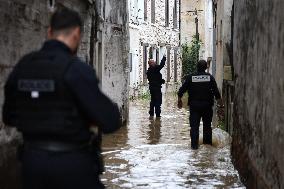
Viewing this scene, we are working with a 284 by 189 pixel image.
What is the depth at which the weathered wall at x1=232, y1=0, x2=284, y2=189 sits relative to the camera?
5441 mm

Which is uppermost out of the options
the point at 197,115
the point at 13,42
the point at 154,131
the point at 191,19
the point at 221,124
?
the point at 191,19

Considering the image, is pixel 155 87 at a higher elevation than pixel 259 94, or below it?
below

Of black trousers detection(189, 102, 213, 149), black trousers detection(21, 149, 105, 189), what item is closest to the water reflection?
black trousers detection(189, 102, 213, 149)

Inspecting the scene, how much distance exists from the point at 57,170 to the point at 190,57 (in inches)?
1238

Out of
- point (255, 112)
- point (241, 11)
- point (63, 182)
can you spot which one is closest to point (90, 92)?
point (63, 182)

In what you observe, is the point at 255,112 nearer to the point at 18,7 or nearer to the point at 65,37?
the point at 18,7

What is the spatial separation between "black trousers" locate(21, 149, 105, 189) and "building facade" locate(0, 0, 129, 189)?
2.54 meters

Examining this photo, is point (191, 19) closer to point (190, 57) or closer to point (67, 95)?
point (190, 57)

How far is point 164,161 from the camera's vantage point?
9.38 metres

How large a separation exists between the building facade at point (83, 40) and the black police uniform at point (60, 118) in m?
2.50

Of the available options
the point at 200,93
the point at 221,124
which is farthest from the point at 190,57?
the point at 200,93

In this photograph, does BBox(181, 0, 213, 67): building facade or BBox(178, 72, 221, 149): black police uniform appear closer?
BBox(178, 72, 221, 149): black police uniform

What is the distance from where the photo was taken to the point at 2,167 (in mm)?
5797

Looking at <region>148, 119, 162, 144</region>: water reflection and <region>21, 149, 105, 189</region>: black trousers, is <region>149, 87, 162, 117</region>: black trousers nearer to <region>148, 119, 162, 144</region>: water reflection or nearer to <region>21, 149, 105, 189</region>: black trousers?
<region>148, 119, 162, 144</region>: water reflection
